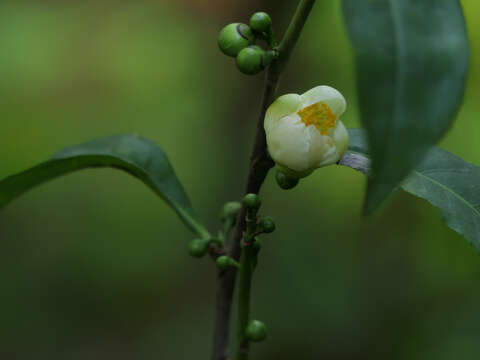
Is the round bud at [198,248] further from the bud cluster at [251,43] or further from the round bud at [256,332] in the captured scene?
the bud cluster at [251,43]

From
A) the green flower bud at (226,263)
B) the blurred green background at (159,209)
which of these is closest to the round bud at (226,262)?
the green flower bud at (226,263)

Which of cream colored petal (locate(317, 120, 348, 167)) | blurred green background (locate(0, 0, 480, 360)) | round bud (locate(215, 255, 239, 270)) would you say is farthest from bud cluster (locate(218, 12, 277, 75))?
blurred green background (locate(0, 0, 480, 360))

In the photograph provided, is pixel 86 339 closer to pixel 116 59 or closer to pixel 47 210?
pixel 47 210

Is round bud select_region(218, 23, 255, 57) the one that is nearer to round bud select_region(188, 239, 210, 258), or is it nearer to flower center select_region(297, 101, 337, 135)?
flower center select_region(297, 101, 337, 135)

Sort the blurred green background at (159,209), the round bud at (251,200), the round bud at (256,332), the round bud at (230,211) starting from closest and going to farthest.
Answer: the round bud at (251,200) → the round bud at (256,332) → the round bud at (230,211) → the blurred green background at (159,209)

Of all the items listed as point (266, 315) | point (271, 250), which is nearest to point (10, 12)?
point (271, 250)

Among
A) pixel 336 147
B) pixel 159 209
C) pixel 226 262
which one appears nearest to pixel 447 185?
pixel 336 147
